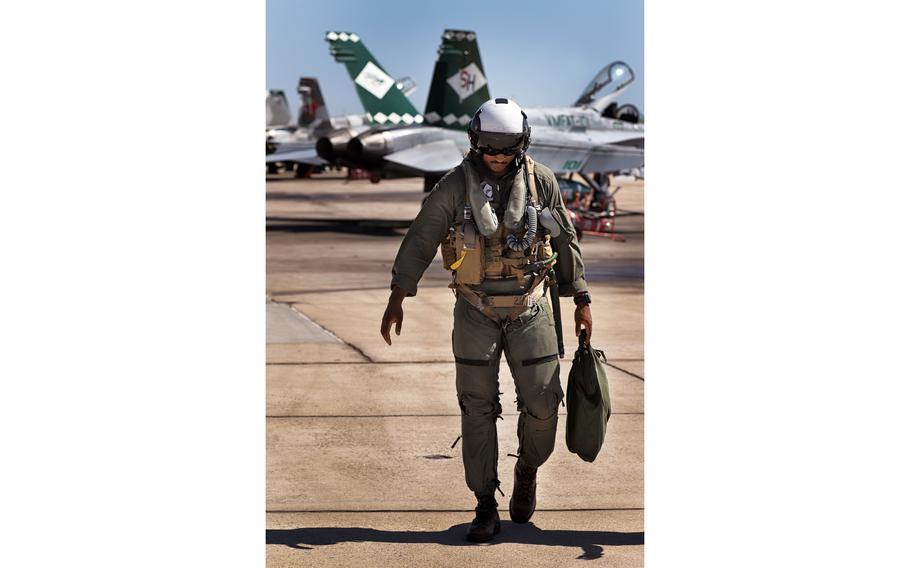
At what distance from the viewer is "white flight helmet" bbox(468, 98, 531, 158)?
5.95 meters

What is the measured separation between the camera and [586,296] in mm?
6414

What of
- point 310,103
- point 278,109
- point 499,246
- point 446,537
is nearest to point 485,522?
point 446,537

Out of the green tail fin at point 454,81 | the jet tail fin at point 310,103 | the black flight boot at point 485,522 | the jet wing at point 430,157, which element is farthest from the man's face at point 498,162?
the jet tail fin at point 310,103

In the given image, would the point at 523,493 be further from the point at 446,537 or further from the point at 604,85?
the point at 604,85

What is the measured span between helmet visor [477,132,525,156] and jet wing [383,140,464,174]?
2262cm

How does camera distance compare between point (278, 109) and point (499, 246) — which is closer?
point (499, 246)

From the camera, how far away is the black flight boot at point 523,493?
6.39m

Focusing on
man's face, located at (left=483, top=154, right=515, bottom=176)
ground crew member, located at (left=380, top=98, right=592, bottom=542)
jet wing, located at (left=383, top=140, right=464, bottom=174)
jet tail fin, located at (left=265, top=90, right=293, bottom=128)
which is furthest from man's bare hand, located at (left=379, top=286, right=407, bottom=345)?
jet tail fin, located at (left=265, top=90, right=293, bottom=128)

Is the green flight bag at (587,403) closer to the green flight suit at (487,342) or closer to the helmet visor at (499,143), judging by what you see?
the green flight suit at (487,342)

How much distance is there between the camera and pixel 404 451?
7906 mm

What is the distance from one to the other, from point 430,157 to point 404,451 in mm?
21978
